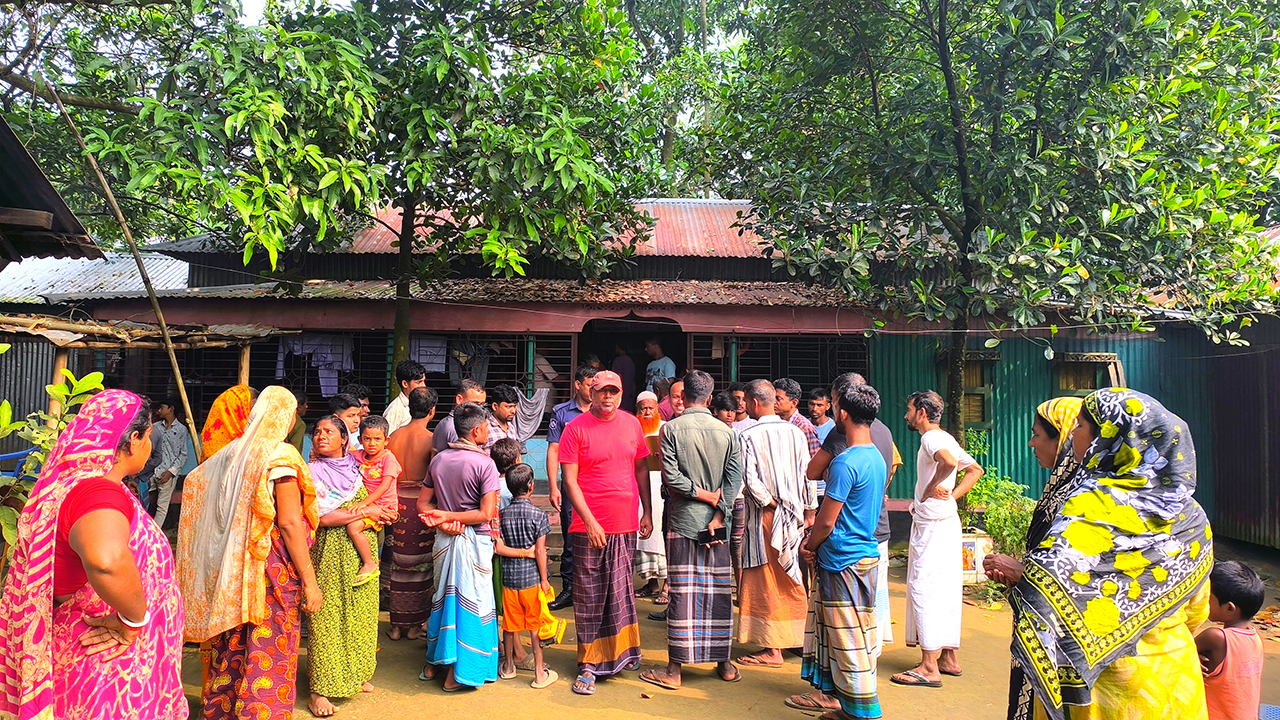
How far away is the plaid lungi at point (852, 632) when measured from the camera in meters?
4.02

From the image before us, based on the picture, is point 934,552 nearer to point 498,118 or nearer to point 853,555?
point 853,555

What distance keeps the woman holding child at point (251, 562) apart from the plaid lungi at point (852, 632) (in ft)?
8.69

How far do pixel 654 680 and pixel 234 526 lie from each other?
2.62 meters

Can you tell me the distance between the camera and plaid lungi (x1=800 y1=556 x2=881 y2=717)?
402cm

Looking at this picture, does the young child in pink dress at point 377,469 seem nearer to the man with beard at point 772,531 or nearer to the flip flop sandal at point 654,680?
the flip flop sandal at point 654,680

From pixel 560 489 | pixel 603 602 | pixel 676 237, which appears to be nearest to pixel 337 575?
pixel 603 602

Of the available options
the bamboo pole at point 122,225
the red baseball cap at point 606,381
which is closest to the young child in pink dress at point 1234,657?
the red baseball cap at point 606,381

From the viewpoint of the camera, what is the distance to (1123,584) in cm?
239

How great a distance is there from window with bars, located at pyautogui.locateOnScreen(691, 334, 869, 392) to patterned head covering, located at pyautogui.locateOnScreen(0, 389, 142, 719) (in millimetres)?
7579

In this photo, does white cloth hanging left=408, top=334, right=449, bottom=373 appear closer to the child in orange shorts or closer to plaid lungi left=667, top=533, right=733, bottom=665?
the child in orange shorts

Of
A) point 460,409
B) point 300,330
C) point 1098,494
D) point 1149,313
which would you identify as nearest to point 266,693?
point 460,409

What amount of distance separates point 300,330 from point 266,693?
629 centimetres

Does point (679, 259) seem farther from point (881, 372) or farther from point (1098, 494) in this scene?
point (1098, 494)

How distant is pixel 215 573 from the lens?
3586 mm
